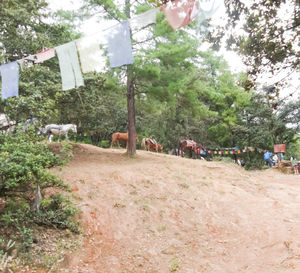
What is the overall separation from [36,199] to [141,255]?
2.29 m

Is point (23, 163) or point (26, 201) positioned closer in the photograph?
point (23, 163)

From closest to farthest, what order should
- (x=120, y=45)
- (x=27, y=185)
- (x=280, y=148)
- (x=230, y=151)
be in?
(x=27, y=185), (x=120, y=45), (x=280, y=148), (x=230, y=151)

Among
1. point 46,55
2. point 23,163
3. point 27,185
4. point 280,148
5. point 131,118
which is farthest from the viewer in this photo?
point 280,148

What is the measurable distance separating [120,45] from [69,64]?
1.24 metres

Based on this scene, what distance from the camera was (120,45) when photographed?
5184mm

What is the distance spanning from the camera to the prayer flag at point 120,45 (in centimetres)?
516

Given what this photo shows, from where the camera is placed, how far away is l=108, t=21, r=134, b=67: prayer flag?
5156 mm

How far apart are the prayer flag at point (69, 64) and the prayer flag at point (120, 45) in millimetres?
857

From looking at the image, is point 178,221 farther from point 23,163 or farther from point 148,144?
point 148,144

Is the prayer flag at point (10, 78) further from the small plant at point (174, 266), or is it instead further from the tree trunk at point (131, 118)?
the tree trunk at point (131, 118)

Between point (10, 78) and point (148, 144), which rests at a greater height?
point (10, 78)

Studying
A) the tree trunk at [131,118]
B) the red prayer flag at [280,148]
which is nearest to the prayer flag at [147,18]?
the tree trunk at [131,118]

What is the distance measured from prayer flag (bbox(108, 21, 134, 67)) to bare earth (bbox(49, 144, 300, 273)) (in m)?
3.42

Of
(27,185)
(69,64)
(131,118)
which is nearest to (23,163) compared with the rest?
(27,185)
